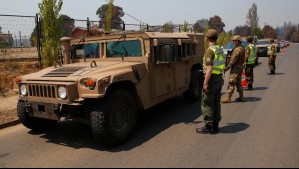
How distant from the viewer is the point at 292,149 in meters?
4.80

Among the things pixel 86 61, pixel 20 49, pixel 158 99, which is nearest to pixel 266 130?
pixel 158 99

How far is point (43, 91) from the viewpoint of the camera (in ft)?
16.9

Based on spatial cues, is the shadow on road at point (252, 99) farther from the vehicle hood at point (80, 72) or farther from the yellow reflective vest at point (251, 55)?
the vehicle hood at point (80, 72)

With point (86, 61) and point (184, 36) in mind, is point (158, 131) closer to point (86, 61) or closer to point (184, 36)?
point (86, 61)

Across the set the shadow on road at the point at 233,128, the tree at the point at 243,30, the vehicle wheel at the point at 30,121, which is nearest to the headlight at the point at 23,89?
the vehicle wheel at the point at 30,121

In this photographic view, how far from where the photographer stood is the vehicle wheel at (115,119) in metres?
4.86

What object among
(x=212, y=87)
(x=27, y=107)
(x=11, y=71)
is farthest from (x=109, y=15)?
(x=212, y=87)

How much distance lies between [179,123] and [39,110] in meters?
2.72

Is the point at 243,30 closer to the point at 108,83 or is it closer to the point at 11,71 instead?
the point at 11,71

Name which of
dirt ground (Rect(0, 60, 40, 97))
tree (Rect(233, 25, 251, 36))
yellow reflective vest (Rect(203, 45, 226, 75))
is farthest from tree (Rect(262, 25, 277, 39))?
yellow reflective vest (Rect(203, 45, 226, 75))

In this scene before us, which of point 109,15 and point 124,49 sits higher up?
point 109,15

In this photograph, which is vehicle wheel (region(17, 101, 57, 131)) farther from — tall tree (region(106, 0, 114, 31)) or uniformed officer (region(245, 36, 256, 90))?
tall tree (region(106, 0, 114, 31))

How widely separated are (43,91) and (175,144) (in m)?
2.31

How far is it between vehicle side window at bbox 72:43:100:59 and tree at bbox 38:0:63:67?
15.1 feet
